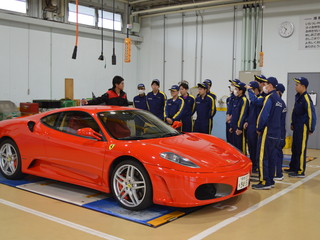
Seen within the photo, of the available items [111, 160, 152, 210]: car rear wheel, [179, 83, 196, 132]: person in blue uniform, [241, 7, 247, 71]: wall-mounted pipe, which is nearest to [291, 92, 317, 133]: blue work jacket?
[179, 83, 196, 132]: person in blue uniform

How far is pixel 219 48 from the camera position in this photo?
40.4ft

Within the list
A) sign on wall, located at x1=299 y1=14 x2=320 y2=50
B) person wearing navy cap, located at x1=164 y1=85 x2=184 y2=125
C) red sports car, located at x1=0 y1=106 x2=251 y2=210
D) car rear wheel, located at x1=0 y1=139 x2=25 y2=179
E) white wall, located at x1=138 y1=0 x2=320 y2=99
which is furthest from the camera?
white wall, located at x1=138 y1=0 x2=320 y2=99

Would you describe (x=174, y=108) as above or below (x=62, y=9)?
below

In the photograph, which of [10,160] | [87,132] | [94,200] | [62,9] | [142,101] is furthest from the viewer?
[62,9]

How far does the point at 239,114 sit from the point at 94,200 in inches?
122

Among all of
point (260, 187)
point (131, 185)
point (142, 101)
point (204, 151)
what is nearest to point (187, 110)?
point (142, 101)

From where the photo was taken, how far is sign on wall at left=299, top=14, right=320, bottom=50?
10.2 metres

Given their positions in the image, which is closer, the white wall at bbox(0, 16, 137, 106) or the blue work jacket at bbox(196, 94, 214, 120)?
the blue work jacket at bbox(196, 94, 214, 120)

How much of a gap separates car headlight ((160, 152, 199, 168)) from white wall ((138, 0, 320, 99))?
7604mm

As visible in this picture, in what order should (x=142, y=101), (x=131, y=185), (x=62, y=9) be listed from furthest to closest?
(x=62, y=9) → (x=142, y=101) → (x=131, y=185)

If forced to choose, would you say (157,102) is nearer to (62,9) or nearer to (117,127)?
(117,127)

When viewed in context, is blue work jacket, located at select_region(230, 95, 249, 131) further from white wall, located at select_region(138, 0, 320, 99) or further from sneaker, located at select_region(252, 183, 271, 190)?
white wall, located at select_region(138, 0, 320, 99)

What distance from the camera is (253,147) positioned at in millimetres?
6469

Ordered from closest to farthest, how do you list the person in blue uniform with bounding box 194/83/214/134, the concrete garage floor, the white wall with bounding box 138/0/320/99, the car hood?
the concrete garage floor → the car hood → the person in blue uniform with bounding box 194/83/214/134 → the white wall with bounding box 138/0/320/99
